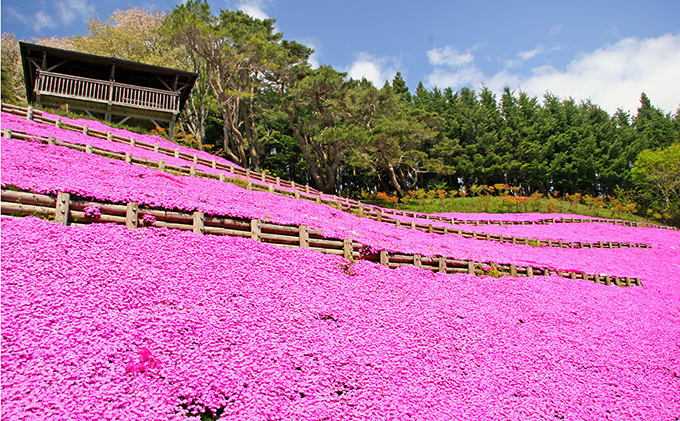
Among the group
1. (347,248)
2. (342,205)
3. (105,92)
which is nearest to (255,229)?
(347,248)

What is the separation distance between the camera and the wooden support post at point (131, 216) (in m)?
6.34

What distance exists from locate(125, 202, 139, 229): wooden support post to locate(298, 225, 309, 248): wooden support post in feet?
10.6

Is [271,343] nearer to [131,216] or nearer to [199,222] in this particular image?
[199,222]

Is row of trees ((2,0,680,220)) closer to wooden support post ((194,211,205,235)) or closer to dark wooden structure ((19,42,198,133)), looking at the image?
dark wooden structure ((19,42,198,133))

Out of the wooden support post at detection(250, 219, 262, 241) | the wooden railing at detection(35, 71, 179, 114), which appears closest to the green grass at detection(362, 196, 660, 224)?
the wooden railing at detection(35, 71, 179, 114)

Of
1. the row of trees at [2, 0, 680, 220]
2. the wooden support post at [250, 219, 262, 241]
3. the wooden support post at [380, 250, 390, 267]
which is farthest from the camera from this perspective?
the row of trees at [2, 0, 680, 220]

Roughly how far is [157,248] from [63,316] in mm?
1939

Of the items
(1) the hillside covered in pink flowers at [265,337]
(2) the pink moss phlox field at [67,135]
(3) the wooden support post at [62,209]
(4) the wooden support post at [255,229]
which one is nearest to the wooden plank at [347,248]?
(1) the hillside covered in pink flowers at [265,337]

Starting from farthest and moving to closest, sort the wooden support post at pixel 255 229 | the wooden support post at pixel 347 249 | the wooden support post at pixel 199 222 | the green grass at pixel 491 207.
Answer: the green grass at pixel 491 207, the wooden support post at pixel 347 249, the wooden support post at pixel 255 229, the wooden support post at pixel 199 222

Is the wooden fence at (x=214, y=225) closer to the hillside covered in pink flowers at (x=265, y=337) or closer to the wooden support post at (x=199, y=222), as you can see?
the wooden support post at (x=199, y=222)

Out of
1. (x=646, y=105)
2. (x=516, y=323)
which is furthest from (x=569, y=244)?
(x=646, y=105)

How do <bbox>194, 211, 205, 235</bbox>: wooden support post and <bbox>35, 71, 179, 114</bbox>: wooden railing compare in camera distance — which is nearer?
<bbox>194, 211, 205, 235</bbox>: wooden support post

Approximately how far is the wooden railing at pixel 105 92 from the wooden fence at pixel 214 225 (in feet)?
74.5

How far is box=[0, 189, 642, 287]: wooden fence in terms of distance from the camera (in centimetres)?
582
